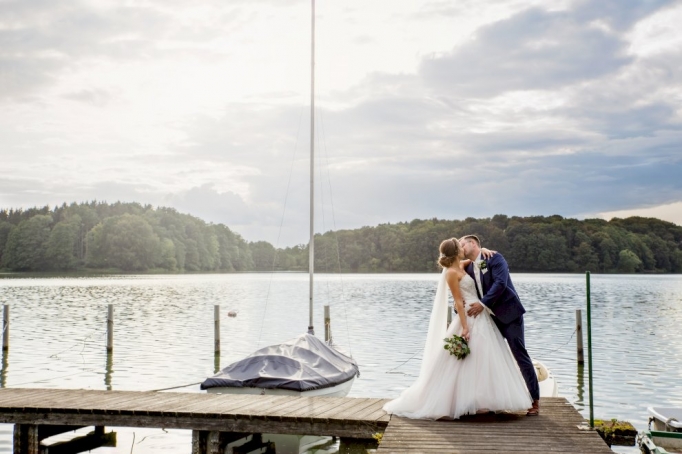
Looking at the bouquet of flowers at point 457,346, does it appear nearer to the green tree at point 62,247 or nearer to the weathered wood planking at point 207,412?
the weathered wood planking at point 207,412

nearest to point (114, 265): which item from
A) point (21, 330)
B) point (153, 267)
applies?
point (153, 267)

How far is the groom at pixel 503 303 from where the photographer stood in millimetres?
9811

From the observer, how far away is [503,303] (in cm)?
989

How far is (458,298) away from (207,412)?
157 inches

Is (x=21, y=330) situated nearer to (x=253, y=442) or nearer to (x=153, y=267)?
(x=253, y=442)

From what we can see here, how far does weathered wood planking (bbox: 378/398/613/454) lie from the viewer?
809 centimetres

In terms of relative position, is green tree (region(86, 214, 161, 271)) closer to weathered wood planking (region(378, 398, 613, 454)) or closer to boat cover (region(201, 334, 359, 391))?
boat cover (region(201, 334, 359, 391))

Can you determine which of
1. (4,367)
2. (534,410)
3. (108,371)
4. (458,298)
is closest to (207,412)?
(458,298)

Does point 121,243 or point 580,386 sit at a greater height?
point 121,243

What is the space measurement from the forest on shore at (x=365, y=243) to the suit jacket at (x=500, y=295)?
102m

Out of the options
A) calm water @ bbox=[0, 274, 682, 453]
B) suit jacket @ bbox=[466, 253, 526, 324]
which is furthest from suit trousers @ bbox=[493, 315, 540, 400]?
calm water @ bbox=[0, 274, 682, 453]

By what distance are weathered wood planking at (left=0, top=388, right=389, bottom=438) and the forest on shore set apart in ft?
329

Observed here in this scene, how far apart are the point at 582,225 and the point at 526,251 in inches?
402

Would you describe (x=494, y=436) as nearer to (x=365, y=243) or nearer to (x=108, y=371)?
(x=108, y=371)
